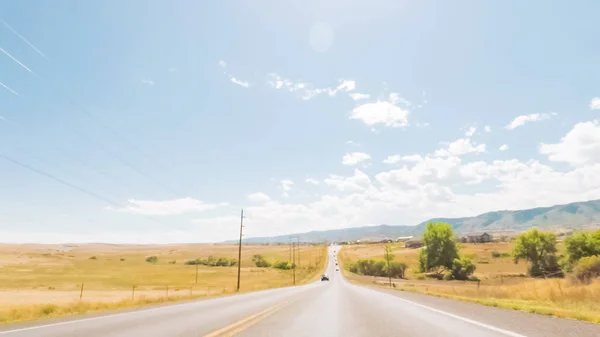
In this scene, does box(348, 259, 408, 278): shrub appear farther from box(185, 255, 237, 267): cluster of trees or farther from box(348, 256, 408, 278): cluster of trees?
box(185, 255, 237, 267): cluster of trees

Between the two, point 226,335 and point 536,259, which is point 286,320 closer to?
point 226,335

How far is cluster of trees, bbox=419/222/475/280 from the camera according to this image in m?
94.1

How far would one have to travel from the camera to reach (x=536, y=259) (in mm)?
92062

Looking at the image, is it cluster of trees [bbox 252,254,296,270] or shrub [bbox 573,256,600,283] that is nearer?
shrub [bbox 573,256,600,283]

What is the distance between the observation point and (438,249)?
100562 millimetres

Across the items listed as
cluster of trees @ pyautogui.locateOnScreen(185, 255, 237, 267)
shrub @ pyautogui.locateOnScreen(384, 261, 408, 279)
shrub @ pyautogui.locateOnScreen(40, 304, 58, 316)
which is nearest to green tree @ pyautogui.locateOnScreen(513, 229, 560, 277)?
shrub @ pyautogui.locateOnScreen(384, 261, 408, 279)

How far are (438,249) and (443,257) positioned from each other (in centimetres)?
245

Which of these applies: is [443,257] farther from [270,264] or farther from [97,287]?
[270,264]

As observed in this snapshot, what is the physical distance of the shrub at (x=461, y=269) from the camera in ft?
307

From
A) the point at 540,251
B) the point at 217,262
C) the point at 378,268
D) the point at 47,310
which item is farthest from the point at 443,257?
the point at 217,262

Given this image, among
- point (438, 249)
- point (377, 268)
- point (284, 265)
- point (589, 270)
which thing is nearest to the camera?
point (589, 270)

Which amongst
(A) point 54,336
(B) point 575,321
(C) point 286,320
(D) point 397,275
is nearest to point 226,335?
(C) point 286,320

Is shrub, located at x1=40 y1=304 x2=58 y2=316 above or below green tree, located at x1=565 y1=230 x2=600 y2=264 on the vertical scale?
below

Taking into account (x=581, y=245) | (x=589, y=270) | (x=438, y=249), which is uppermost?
(x=581, y=245)
